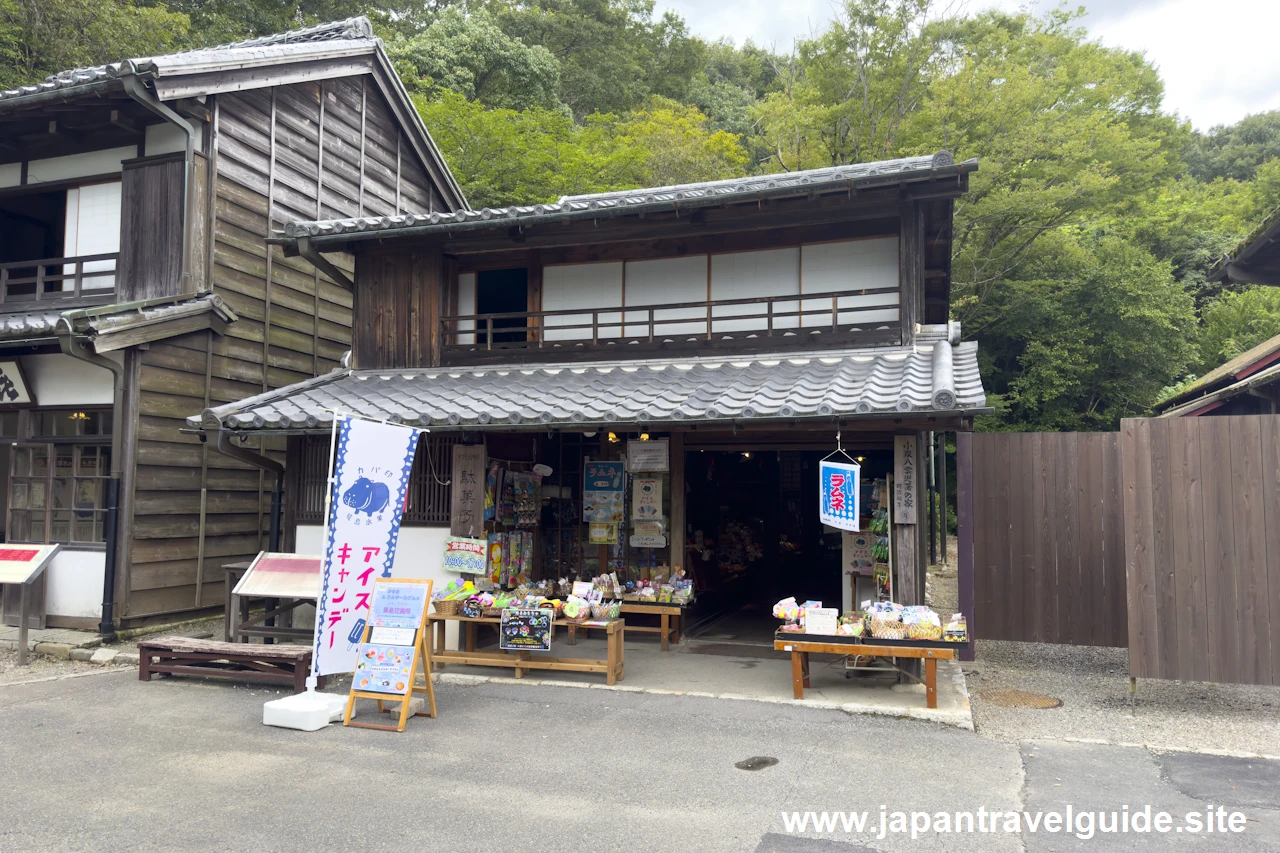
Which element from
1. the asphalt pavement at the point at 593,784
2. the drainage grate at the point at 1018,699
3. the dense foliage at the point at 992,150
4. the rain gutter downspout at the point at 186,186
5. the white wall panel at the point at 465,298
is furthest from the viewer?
the dense foliage at the point at 992,150

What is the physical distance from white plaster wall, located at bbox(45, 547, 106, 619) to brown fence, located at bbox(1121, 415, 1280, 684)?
12517 mm

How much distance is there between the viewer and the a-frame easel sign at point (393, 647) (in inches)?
270

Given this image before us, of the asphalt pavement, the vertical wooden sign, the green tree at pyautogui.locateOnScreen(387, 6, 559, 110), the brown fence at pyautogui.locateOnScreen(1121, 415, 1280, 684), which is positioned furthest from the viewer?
the green tree at pyautogui.locateOnScreen(387, 6, 559, 110)

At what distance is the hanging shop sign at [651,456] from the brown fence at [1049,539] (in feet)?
12.1

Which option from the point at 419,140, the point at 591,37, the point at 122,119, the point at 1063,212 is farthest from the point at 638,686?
the point at 591,37

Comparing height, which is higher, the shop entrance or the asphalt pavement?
the shop entrance

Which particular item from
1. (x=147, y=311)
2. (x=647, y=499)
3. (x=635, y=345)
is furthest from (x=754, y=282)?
(x=147, y=311)

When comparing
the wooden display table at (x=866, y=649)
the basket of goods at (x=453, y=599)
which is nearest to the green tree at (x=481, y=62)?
the basket of goods at (x=453, y=599)

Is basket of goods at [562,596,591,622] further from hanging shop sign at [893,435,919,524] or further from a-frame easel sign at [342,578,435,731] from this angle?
hanging shop sign at [893,435,919,524]

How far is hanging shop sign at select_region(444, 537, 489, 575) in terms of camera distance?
9383 mm

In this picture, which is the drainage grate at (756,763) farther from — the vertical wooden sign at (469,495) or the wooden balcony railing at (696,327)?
the wooden balcony railing at (696,327)

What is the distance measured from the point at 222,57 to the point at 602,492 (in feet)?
28.1

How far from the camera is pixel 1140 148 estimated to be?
74.6ft

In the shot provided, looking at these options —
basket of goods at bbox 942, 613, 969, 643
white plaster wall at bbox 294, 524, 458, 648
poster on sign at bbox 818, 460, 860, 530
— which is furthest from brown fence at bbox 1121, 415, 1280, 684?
white plaster wall at bbox 294, 524, 458, 648
